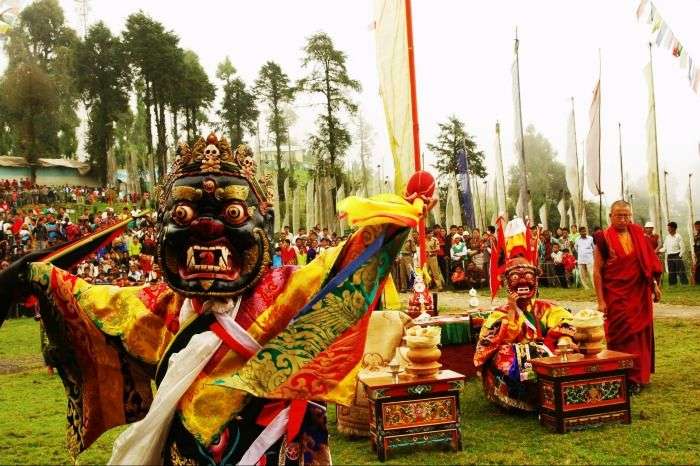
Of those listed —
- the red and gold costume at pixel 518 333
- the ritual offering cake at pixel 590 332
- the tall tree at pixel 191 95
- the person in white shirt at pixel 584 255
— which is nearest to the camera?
the ritual offering cake at pixel 590 332

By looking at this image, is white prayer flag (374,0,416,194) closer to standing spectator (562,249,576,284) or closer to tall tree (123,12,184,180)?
standing spectator (562,249,576,284)

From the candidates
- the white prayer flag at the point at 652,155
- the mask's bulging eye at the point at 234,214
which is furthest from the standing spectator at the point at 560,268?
the mask's bulging eye at the point at 234,214

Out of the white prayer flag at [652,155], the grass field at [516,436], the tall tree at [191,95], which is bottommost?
the grass field at [516,436]

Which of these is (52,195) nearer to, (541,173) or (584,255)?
(584,255)

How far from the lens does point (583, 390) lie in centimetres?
531

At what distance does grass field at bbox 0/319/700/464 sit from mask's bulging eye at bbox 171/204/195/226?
2523mm

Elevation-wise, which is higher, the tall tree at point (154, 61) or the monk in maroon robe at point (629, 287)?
the tall tree at point (154, 61)

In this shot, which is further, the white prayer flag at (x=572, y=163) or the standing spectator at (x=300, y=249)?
the white prayer flag at (x=572, y=163)

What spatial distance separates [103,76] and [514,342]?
3798cm

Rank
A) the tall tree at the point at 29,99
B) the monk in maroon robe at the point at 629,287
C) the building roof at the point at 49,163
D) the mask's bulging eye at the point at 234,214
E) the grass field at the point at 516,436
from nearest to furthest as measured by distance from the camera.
→ the mask's bulging eye at the point at 234,214 → the grass field at the point at 516,436 → the monk in maroon robe at the point at 629,287 → the tall tree at the point at 29,99 → the building roof at the point at 49,163

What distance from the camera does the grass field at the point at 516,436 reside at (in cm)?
475

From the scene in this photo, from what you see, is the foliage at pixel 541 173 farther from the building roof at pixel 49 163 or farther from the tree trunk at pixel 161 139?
the building roof at pixel 49 163

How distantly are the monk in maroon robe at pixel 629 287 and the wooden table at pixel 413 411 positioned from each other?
2.59m

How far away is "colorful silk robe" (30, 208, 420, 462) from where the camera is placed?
119 inches
